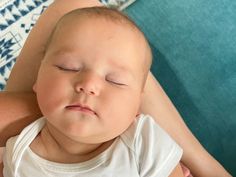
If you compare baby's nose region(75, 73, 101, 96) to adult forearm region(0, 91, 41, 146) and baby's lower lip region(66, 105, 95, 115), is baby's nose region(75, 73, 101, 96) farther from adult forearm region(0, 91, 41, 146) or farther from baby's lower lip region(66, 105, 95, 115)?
adult forearm region(0, 91, 41, 146)

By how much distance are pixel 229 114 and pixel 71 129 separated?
479 mm

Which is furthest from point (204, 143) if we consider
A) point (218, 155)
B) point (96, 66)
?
point (96, 66)

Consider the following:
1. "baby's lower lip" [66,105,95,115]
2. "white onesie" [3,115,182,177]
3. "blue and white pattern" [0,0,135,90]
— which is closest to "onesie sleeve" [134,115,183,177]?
"white onesie" [3,115,182,177]

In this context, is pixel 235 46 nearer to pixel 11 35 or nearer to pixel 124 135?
pixel 124 135

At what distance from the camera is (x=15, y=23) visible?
1494 millimetres

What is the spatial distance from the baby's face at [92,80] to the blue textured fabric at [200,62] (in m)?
0.33

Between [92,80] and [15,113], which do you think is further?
[15,113]

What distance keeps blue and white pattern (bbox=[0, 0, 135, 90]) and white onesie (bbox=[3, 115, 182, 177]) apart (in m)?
0.58

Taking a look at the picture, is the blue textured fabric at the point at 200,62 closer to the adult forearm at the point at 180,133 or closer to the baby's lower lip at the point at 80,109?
the adult forearm at the point at 180,133

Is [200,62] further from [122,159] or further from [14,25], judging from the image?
[14,25]

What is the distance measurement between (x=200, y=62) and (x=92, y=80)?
1.54ft

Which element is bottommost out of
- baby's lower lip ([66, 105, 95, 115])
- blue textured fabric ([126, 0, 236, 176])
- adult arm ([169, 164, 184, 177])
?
blue textured fabric ([126, 0, 236, 176])

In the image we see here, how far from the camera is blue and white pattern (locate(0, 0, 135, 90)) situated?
1462mm

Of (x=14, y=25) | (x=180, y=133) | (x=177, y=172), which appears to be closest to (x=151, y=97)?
(x=180, y=133)
